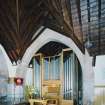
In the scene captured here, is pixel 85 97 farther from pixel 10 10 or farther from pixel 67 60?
pixel 10 10

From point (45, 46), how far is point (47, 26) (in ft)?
4.66

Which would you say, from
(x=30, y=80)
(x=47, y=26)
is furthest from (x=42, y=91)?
(x=47, y=26)

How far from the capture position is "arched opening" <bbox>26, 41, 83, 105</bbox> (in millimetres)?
9586

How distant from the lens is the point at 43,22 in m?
9.54

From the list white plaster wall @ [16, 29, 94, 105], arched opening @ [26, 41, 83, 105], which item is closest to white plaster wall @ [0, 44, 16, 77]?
white plaster wall @ [16, 29, 94, 105]

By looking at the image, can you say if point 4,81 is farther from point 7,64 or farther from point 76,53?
point 76,53

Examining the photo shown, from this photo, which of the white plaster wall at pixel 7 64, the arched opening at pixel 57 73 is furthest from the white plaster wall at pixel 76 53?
the arched opening at pixel 57 73

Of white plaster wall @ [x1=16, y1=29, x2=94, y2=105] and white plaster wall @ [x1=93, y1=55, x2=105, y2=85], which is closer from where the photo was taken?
white plaster wall @ [x1=93, y1=55, x2=105, y2=85]

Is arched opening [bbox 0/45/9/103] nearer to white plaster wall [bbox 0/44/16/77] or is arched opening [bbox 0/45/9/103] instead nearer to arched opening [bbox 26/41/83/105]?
white plaster wall [bbox 0/44/16/77]

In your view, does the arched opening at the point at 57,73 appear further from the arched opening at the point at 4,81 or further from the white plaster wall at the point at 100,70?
the white plaster wall at the point at 100,70

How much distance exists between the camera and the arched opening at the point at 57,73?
9586mm

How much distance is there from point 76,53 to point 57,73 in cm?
214

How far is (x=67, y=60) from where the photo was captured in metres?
10.1

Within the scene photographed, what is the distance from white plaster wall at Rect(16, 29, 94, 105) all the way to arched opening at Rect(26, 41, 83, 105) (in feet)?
1.64
